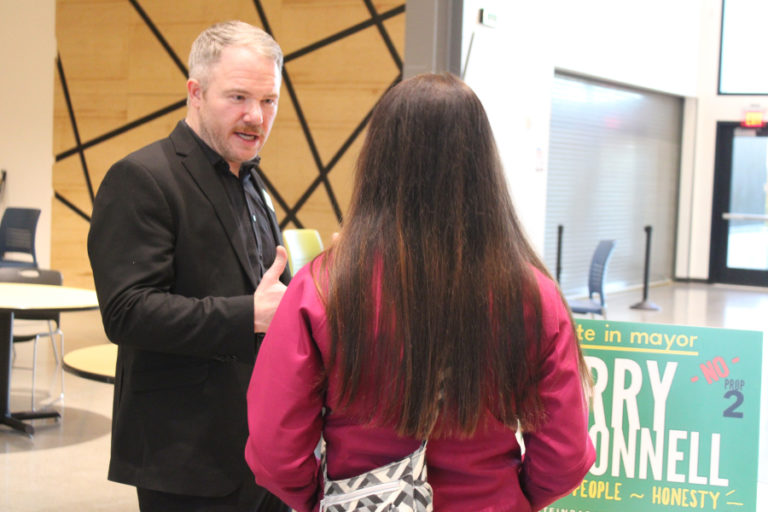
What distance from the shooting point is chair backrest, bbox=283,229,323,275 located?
5.63m

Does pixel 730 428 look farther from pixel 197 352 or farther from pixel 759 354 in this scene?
pixel 197 352

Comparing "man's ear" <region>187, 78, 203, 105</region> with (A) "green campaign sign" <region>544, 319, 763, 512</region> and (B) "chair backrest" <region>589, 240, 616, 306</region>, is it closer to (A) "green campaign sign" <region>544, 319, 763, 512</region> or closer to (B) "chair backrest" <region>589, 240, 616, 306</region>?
(A) "green campaign sign" <region>544, 319, 763, 512</region>

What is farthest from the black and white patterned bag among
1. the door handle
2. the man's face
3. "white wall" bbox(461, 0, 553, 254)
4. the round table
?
the door handle

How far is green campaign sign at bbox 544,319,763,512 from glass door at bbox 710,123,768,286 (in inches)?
491

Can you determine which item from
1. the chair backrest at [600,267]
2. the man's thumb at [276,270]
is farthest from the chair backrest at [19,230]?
the man's thumb at [276,270]

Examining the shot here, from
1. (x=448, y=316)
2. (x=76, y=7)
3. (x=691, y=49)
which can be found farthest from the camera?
(x=691, y=49)

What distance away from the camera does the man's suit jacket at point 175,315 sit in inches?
62.1

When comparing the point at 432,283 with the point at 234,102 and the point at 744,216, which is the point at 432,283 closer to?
the point at 234,102

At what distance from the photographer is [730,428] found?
2625 mm

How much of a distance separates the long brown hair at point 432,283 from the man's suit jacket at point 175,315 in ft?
1.38

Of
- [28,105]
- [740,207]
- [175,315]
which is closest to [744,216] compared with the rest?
[740,207]

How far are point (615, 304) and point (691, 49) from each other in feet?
17.8

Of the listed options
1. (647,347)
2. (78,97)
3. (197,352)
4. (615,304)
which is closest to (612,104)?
(615,304)

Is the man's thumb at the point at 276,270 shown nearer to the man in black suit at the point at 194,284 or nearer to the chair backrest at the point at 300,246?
the man in black suit at the point at 194,284
